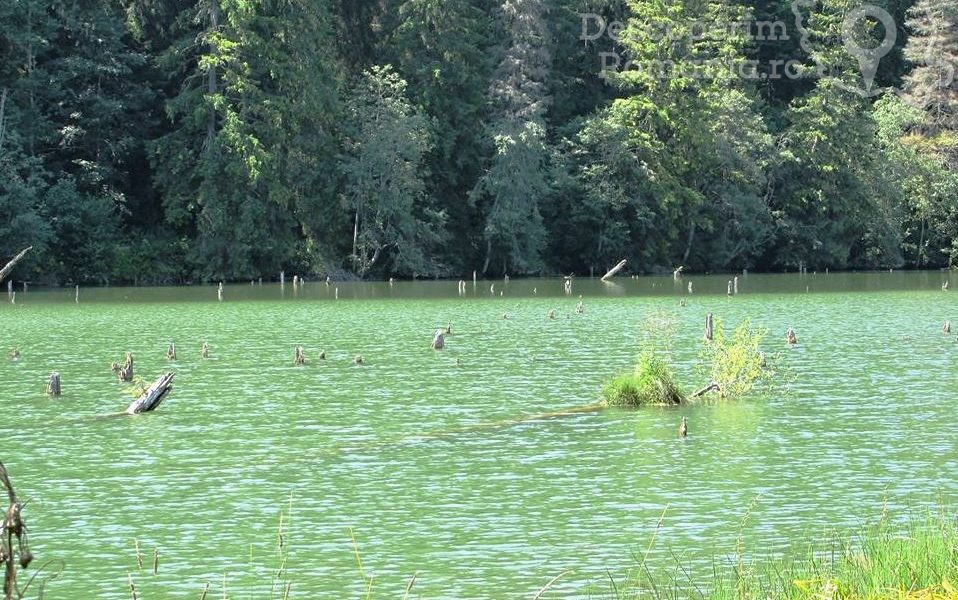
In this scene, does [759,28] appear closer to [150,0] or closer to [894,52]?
[894,52]

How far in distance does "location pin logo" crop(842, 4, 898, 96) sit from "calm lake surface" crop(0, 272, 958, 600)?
46.5m

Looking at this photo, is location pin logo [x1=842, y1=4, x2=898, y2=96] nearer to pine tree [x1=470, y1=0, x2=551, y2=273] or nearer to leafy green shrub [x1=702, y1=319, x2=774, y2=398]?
pine tree [x1=470, y1=0, x2=551, y2=273]

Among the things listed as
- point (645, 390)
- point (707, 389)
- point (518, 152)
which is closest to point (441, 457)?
point (645, 390)

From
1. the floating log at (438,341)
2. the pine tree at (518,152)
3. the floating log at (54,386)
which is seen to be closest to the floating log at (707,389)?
the floating log at (438,341)

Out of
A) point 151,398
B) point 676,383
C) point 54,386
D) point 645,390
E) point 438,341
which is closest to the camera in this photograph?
point 151,398

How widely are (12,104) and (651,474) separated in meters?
60.1

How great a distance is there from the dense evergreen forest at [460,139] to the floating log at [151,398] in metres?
44.0

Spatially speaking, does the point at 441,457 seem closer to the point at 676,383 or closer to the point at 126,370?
the point at 676,383

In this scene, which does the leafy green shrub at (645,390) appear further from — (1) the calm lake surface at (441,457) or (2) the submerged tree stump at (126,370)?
(2) the submerged tree stump at (126,370)

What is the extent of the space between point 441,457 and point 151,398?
A: 726 centimetres

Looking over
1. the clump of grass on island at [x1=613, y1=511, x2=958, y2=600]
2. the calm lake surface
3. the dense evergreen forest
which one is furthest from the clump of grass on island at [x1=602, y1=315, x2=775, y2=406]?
the dense evergreen forest

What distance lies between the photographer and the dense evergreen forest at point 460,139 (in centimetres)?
7662

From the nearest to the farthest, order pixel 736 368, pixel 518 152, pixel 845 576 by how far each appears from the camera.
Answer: pixel 845 576 < pixel 736 368 < pixel 518 152

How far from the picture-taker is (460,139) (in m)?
85.6
